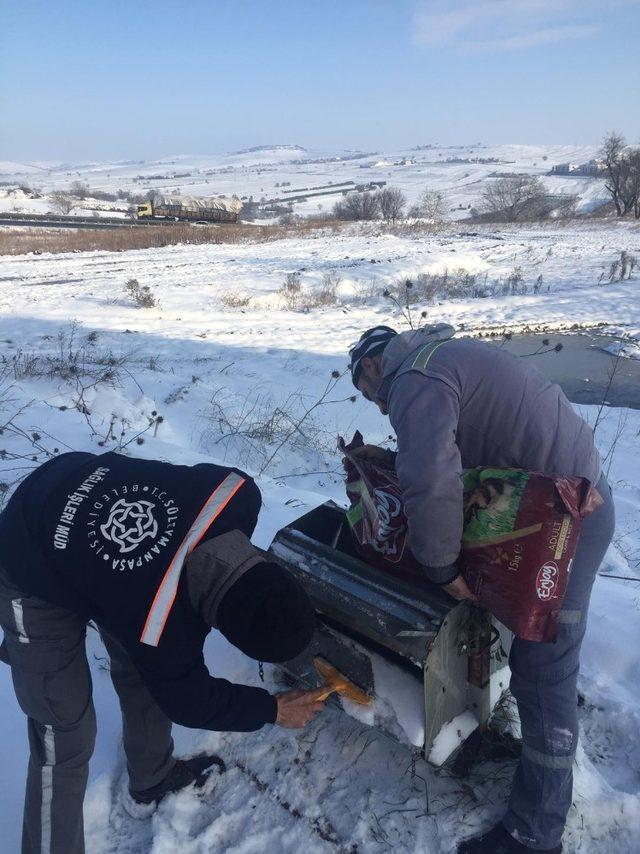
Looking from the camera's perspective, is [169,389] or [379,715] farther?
[169,389]

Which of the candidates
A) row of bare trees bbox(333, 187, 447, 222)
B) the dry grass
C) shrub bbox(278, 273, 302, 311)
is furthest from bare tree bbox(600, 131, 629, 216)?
shrub bbox(278, 273, 302, 311)

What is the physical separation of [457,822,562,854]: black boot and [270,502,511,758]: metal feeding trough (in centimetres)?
31

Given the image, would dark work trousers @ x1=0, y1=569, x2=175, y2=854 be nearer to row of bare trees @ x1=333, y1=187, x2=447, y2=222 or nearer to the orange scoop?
the orange scoop

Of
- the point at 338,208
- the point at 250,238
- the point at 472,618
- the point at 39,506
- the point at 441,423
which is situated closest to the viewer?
the point at 39,506

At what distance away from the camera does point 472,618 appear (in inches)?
72.5

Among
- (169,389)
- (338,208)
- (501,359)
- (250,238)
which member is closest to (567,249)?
(250,238)

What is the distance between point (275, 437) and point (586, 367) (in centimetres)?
559

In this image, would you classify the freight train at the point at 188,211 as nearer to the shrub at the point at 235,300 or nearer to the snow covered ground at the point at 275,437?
the snow covered ground at the point at 275,437

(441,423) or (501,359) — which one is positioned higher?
(501,359)

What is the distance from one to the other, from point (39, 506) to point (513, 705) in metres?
1.92

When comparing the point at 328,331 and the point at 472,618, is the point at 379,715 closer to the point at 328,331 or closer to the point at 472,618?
the point at 472,618

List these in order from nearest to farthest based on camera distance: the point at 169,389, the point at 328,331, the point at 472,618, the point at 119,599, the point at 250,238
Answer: the point at 119,599 → the point at 472,618 → the point at 169,389 → the point at 328,331 → the point at 250,238

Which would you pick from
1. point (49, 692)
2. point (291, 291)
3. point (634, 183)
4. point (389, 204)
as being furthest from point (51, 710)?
point (389, 204)

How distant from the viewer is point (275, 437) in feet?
18.1
